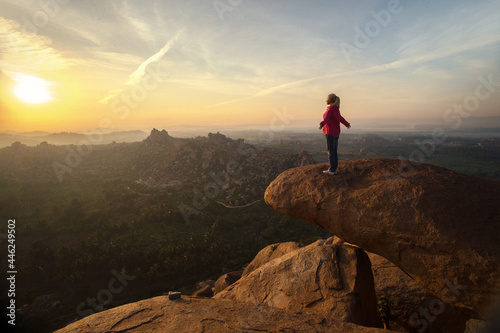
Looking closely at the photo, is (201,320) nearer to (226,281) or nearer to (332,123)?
(332,123)

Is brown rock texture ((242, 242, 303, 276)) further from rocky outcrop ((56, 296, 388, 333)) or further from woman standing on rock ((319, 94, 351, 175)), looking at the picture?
woman standing on rock ((319, 94, 351, 175))

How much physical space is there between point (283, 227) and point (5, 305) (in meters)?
41.0

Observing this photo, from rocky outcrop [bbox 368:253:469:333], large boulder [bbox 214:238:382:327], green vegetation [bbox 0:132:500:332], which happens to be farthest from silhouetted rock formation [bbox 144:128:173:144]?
rocky outcrop [bbox 368:253:469:333]

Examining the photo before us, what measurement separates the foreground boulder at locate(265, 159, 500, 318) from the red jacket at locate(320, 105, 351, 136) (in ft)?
5.83

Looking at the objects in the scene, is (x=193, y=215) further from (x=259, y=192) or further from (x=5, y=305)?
(x=5, y=305)

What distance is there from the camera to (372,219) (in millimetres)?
7648

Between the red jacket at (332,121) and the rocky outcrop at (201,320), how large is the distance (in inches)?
246

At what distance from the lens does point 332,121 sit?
889cm

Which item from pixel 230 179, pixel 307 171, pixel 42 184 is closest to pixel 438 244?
pixel 307 171

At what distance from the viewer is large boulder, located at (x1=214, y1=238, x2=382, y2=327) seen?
770cm

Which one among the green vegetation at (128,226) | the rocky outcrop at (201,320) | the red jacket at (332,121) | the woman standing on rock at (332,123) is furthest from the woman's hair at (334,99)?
the green vegetation at (128,226)

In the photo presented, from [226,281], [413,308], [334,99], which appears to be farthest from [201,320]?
[226,281]

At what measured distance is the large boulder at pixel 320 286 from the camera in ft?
25.3

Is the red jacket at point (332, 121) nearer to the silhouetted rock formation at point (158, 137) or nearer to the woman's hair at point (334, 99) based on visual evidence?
the woman's hair at point (334, 99)
